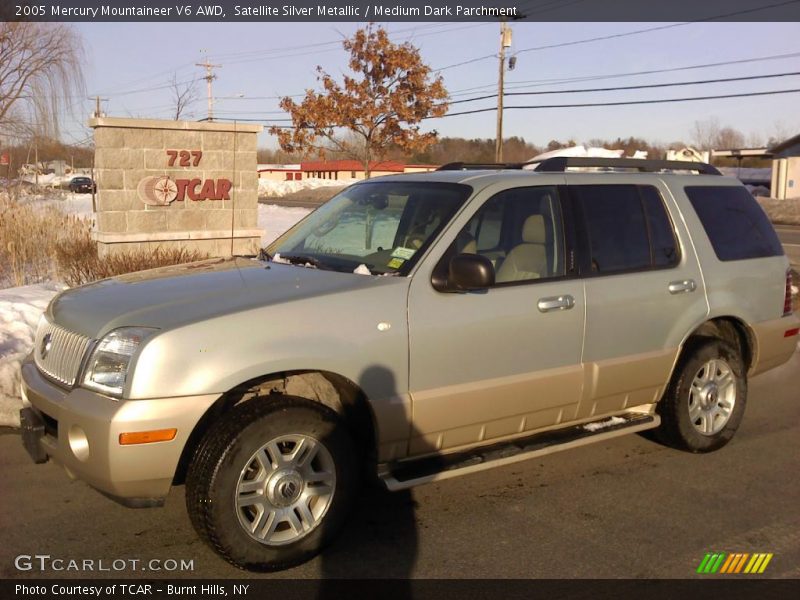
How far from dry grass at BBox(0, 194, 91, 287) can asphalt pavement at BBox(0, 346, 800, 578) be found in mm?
5780

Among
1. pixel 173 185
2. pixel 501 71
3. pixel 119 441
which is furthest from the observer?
pixel 501 71

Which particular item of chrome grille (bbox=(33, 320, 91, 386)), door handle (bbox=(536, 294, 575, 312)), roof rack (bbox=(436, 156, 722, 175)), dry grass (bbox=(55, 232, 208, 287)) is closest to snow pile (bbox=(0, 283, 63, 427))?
dry grass (bbox=(55, 232, 208, 287))

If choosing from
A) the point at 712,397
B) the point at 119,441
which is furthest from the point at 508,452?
the point at 119,441

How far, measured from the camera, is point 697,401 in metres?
5.53

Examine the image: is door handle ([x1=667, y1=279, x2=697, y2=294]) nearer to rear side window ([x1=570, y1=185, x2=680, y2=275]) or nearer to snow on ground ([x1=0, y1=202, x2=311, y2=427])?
rear side window ([x1=570, y1=185, x2=680, y2=275])

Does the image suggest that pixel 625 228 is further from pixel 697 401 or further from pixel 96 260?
pixel 96 260

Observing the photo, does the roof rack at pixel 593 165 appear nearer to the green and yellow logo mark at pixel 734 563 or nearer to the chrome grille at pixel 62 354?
the green and yellow logo mark at pixel 734 563

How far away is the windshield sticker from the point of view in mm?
4367

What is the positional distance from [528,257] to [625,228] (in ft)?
2.80

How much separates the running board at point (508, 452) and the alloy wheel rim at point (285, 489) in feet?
1.21

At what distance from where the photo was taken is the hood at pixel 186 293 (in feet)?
12.1

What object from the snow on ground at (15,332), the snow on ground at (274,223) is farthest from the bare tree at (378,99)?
the snow on ground at (15,332)

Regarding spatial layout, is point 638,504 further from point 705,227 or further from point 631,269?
point 705,227

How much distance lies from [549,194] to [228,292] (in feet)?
7.09
